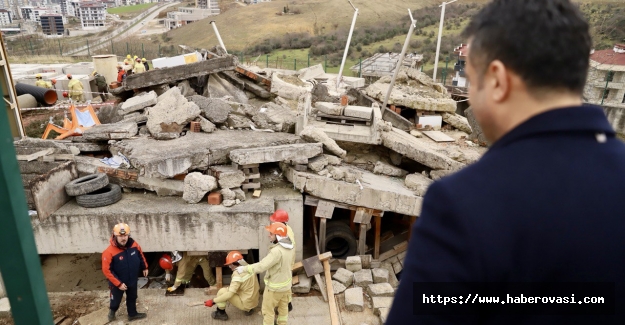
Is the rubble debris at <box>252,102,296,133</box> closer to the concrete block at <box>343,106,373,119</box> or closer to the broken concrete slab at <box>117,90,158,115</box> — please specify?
the concrete block at <box>343,106,373,119</box>

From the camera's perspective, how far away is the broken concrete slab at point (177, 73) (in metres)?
10.5

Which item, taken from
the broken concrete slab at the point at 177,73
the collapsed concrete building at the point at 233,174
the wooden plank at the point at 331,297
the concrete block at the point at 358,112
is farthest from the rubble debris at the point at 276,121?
the wooden plank at the point at 331,297

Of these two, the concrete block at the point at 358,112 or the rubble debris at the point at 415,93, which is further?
the rubble debris at the point at 415,93

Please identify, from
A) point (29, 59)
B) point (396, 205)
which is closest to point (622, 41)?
point (396, 205)

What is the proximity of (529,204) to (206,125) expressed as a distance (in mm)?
8293

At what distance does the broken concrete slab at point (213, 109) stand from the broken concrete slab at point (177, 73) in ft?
5.38

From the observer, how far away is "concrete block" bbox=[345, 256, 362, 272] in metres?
7.79

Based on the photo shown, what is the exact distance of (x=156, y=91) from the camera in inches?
428

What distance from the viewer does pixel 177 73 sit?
10758 mm

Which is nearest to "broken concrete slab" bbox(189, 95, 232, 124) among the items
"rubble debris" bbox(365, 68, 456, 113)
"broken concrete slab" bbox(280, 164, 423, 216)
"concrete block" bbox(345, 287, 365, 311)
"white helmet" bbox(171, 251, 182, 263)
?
"broken concrete slab" bbox(280, 164, 423, 216)

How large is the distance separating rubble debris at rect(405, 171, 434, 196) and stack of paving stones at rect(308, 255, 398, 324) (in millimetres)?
1552

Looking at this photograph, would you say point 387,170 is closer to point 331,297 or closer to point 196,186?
point 331,297

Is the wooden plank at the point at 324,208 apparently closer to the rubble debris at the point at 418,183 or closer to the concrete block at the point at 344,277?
the concrete block at the point at 344,277

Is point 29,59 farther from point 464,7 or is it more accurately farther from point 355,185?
point 464,7
